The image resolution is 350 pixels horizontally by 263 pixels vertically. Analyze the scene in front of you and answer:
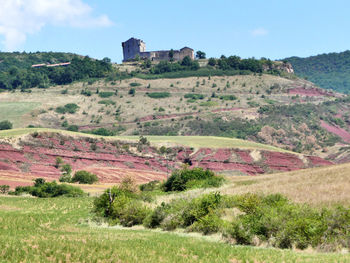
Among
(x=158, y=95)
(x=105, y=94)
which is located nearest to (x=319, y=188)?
(x=158, y=95)

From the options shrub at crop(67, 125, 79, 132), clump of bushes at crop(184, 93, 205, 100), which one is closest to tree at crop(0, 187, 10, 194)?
shrub at crop(67, 125, 79, 132)

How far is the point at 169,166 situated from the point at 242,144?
19.5m

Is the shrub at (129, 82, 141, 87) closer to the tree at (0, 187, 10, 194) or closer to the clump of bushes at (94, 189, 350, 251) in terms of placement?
the tree at (0, 187, 10, 194)

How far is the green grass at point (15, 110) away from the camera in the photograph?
134 m

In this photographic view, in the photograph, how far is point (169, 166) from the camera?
95.2 meters

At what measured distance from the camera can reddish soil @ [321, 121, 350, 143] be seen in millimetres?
144100

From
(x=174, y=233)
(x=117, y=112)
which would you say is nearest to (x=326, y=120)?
(x=117, y=112)

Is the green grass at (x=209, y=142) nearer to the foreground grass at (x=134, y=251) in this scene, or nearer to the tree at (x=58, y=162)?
the tree at (x=58, y=162)

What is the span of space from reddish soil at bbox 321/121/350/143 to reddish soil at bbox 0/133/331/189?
43603 mm

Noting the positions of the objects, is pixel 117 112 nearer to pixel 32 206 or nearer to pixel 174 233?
pixel 32 206

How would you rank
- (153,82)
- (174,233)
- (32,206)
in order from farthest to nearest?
(153,82)
(32,206)
(174,233)

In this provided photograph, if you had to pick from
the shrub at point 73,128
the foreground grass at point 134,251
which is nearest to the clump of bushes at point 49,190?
the foreground grass at point 134,251

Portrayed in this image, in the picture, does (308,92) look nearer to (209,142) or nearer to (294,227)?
(209,142)

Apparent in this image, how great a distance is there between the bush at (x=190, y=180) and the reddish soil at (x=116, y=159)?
21.2m
